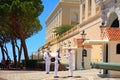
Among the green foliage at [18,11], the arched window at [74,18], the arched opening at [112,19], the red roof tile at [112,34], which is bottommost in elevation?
the red roof tile at [112,34]

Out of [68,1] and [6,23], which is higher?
[68,1]

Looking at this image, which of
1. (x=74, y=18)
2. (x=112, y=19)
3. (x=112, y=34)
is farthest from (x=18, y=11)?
(x=74, y=18)

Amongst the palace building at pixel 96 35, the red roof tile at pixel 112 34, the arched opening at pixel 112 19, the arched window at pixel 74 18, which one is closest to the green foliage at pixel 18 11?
the palace building at pixel 96 35

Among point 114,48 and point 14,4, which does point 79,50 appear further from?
point 114,48

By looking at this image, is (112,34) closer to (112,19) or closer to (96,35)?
(112,19)

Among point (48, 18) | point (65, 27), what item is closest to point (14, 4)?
point (65, 27)

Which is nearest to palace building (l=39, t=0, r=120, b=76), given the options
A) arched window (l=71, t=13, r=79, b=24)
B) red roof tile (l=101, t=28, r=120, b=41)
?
red roof tile (l=101, t=28, r=120, b=41)

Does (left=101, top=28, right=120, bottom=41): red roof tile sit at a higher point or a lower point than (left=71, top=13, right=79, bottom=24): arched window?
lower

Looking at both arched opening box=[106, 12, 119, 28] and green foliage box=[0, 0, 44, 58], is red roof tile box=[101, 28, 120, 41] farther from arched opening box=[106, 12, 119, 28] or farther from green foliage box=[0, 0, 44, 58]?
green foliage box=[0, 0, 44, 58]

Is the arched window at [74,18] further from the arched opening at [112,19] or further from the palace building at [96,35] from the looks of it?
the arched opening at [112,19]

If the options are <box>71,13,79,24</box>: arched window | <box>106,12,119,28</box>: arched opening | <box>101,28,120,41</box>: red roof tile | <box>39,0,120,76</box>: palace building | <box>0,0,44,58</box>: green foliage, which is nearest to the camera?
<box>101,28,120,41</box>: red roof tile

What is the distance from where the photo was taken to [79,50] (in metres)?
33.3

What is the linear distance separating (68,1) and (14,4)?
127 ft

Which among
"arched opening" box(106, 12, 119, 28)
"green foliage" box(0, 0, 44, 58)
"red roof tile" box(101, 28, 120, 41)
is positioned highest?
"green foliage" box(0, 0, 44, 58)
